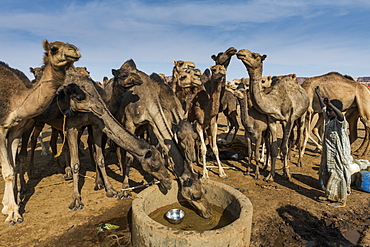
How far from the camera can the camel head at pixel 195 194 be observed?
4273 mm

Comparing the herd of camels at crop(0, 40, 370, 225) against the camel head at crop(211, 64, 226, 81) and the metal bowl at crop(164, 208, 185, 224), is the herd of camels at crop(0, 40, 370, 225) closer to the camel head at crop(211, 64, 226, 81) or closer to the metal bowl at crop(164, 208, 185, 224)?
the camel head at crop(211, 64, 226, 81)

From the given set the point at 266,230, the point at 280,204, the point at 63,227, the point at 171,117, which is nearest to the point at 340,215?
the point at 280,204

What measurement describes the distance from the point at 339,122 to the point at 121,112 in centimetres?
495

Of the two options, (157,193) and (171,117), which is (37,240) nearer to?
(157,193)

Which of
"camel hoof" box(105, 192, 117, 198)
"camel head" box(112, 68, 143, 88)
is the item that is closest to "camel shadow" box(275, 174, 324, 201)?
"camel hoof" box(105, 192, 117, 198)

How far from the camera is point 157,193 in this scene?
4527mm

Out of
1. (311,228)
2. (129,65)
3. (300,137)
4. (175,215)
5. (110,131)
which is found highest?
(129,65)

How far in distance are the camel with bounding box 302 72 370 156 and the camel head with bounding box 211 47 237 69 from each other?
4501mm

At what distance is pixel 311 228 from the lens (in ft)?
14.1

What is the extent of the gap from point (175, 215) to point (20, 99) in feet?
11.7

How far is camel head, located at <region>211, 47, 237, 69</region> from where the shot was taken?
20.2 feet

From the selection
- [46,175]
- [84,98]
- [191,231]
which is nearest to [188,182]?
[191,231]

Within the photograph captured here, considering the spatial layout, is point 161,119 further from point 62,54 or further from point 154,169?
point 62,54

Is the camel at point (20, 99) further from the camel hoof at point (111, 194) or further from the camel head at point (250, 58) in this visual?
the camel head at point (250, 58)
